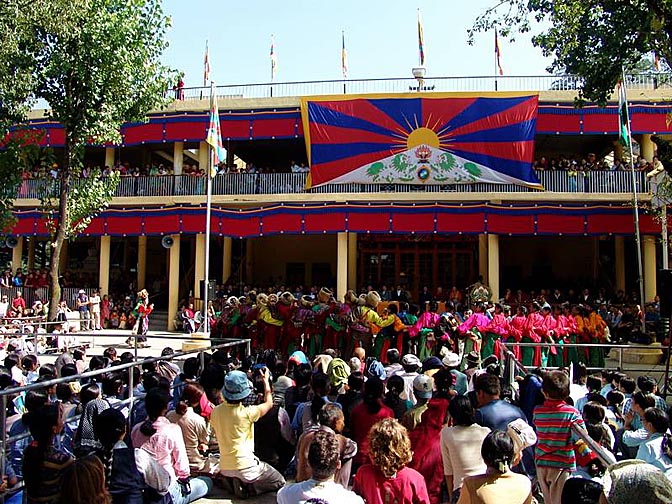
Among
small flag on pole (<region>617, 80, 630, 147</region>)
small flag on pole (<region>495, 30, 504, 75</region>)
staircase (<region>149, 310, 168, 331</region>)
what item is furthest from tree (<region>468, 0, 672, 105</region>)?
staircase (<region>149, 310, 168, 331</region>)

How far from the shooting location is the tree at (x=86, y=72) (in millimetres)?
13180

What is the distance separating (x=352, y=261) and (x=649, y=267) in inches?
372

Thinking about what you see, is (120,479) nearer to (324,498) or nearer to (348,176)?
(324,498)

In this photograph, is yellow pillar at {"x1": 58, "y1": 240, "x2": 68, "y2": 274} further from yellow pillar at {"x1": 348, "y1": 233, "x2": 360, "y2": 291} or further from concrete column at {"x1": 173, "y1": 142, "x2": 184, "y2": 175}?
yellow pillar at {"x1": 348, "y1": 233, "x2": 360, "y2": 291}

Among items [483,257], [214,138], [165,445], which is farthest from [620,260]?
[165,445]

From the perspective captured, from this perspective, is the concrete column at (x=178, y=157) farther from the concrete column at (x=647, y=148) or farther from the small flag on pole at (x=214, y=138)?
the concrete column at (x=647, y=148)

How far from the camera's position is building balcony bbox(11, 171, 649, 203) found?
19844 millimetres

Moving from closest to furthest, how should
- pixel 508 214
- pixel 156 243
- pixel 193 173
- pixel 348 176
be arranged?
pixel 508 214 < pixel 348 176 < pixel 193 173 < pixel 156 243

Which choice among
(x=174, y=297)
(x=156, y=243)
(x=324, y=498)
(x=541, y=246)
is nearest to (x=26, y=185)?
(x=156, y=243)

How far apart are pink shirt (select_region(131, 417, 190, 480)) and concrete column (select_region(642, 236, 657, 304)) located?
57.5 ft

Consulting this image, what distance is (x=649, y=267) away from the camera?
62.8 ft

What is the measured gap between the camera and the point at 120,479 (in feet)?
13.7

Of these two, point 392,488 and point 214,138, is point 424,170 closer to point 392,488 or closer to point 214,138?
point 214,138

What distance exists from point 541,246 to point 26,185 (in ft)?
63.6
